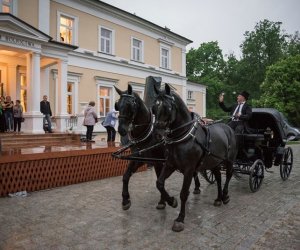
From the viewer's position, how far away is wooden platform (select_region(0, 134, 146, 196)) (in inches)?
289

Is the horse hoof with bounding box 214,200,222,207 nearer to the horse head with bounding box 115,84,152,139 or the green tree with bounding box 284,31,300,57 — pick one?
the horse head with bounding box 115,84,152,139

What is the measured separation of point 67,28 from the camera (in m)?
19.5

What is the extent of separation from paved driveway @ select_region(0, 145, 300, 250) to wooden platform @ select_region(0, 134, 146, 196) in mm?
376

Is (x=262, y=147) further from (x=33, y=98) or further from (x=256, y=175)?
Result: (x=33, y=98)

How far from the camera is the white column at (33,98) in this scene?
46.7 feet

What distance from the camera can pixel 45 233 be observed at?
487 centimetres

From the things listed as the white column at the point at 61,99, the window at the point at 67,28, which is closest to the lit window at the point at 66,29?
the window at the point at 67,28

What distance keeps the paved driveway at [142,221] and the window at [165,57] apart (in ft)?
68.5

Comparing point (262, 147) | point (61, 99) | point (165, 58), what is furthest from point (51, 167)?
point (165, 58)

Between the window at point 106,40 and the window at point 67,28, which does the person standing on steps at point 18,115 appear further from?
the window at point 106,40

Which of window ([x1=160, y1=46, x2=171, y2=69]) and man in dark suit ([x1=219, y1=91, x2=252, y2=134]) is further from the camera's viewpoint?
window ([x1=160, y1=46, x2=171, y2=69])

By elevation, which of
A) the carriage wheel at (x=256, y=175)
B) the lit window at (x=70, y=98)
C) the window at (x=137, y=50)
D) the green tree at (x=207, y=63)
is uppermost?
the green tree at (x=207, y=63)

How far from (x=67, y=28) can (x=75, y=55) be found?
1781 mm

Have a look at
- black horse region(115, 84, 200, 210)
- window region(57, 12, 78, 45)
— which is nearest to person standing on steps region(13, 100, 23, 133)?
window region(57, 12, 78, 45)
